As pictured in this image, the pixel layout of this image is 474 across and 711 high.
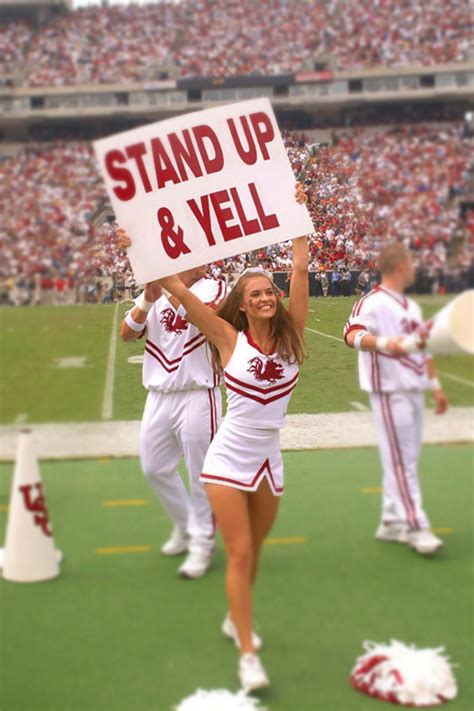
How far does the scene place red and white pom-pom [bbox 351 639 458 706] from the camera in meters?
2.04

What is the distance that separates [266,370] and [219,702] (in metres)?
1.18

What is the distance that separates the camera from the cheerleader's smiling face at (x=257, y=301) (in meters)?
1.09

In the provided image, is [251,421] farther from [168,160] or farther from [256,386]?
[168,160]

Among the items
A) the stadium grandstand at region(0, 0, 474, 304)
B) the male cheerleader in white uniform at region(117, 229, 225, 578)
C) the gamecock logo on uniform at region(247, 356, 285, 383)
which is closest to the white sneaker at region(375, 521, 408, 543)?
the male cheerleader in white uniform at region(117, 229, 225, 578)

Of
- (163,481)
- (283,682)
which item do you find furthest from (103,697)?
(163,481)

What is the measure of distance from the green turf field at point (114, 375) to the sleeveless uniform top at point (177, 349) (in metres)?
0.04

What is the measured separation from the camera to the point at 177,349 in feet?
3.86

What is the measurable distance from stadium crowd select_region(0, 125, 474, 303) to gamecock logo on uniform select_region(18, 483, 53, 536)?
2.10 feet

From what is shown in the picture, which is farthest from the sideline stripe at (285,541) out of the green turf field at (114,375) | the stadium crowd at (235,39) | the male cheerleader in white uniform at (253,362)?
the stadium crowd at (235,39)

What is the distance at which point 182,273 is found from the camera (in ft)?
3.30

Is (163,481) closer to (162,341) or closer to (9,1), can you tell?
(162,341)

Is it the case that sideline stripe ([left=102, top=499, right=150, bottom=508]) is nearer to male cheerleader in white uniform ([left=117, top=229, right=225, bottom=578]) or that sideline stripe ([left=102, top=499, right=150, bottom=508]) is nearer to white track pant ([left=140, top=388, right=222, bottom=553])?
male cheerleader in white uniform ([left=117, top=229, right=225, bottom=578])

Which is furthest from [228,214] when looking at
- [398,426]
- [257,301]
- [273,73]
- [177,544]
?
[273,73]

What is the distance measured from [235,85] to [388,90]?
74.1 feet
